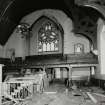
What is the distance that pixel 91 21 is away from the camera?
42.9ft

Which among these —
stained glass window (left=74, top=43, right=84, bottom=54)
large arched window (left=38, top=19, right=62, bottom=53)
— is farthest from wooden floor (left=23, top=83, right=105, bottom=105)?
large arched window (left=38, top=19, right=62, bottom=53)

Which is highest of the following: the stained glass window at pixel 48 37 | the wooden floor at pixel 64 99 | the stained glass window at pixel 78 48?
the stained glass window at pixel 48 37

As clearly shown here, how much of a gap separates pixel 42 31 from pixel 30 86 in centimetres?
879

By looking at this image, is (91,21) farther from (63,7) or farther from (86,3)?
(86,3)

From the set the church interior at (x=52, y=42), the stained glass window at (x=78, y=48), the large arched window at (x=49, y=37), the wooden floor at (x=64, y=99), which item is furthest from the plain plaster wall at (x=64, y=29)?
the wooden floor at (x=64, y=99)

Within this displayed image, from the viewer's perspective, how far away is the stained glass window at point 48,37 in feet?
54.4

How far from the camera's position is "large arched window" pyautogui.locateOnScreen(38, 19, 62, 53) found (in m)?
16.5

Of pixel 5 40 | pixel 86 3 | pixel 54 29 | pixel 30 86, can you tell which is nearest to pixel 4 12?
pixel 5 40

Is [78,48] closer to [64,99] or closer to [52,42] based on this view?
[52,42]

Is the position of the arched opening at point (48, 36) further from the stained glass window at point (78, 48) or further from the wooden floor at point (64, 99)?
the wooden floor at point (64, 99)

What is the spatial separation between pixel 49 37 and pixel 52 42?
54cm

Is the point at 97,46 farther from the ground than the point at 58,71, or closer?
farther from the ground

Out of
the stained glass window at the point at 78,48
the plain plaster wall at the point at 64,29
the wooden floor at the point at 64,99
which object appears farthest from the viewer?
the plain plaster wall at the point at 64,29

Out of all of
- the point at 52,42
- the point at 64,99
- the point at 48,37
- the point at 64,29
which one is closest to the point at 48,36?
the point at 48,37
